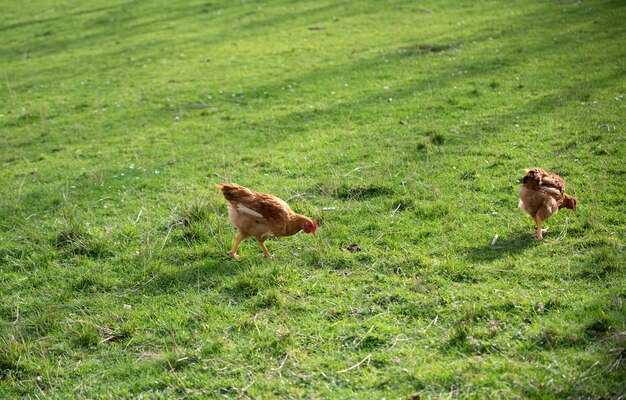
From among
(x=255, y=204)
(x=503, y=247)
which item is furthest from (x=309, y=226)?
(x=503, y=247)

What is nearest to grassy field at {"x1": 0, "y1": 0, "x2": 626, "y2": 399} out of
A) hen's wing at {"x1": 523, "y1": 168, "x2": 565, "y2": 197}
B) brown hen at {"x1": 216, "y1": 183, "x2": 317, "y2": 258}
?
brown hen at {"x1": 216, "y1": 183, "x2": 317, "y2": 258}

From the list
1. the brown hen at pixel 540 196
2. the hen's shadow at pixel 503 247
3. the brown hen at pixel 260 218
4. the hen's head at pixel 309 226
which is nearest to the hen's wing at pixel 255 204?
the brown hen at pixel 260 218

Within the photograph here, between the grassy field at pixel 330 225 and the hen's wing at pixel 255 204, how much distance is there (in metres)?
0.50

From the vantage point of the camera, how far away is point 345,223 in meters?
7.22

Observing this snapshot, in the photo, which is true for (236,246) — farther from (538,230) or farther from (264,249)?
(538,230)

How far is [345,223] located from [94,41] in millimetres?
14186

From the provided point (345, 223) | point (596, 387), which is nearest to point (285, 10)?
point (345, 223)

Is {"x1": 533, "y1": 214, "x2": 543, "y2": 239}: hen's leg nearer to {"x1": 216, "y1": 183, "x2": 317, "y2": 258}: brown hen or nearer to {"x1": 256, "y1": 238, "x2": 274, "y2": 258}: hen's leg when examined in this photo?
{"x1": 216, "y1": 183, "x2": 317, "y2": 258}: brown hen

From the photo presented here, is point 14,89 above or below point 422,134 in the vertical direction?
above

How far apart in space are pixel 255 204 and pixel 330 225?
0.99 meters

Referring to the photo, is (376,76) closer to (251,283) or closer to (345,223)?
(345,223)

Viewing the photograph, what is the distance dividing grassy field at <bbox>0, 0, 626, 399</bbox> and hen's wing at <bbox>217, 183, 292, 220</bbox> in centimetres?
50

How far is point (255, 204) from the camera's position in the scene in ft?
21.3

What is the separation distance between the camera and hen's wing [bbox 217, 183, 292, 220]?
644 cm
